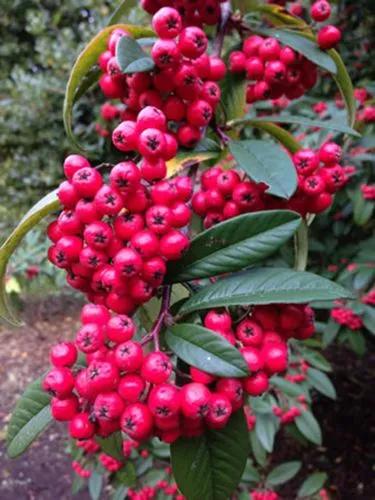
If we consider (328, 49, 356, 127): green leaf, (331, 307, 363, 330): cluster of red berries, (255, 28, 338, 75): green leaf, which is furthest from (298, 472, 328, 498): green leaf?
(255, 28, 338, 75): green leaf

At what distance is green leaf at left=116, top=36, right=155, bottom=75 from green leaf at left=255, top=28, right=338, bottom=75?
31cm

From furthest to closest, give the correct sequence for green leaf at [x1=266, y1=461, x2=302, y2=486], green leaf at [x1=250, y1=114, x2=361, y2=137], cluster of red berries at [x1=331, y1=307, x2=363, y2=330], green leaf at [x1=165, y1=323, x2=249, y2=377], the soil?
the soil, green leaf at [x1=266, y1=461, x2=302, y2=486], cluster of red berries at [x1=331, y1=307, x2=363, y2=330], green leaf at [x1=250, y1=114, x2=361, y2=137], green leaf at [x1=165, y1=323, x2=249, y2=377]

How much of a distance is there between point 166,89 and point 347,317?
1.63 meters

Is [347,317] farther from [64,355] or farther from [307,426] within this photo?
[64,355]

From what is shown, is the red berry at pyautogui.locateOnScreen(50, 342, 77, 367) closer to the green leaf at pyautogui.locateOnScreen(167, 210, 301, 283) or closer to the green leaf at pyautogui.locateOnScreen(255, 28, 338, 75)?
the green leaf at pyautogui.locateOnScreen(167, 210, 301, 283)

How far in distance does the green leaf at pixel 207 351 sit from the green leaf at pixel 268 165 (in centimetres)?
22

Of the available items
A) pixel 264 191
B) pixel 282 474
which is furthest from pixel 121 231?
pixel 282 474

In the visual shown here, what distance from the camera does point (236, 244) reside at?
29.0 inches

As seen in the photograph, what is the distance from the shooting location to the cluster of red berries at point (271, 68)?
98 cm

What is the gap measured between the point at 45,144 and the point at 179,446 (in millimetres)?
3979

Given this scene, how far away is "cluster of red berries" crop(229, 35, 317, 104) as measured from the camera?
0.98 m

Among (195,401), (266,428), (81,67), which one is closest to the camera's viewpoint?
(195,401)

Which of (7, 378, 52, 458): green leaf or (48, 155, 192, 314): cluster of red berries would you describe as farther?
(7, 378, 52, 458): green leaf

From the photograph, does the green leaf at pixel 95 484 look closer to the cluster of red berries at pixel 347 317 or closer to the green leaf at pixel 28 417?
the cluster of red berries at pixel 347 317
